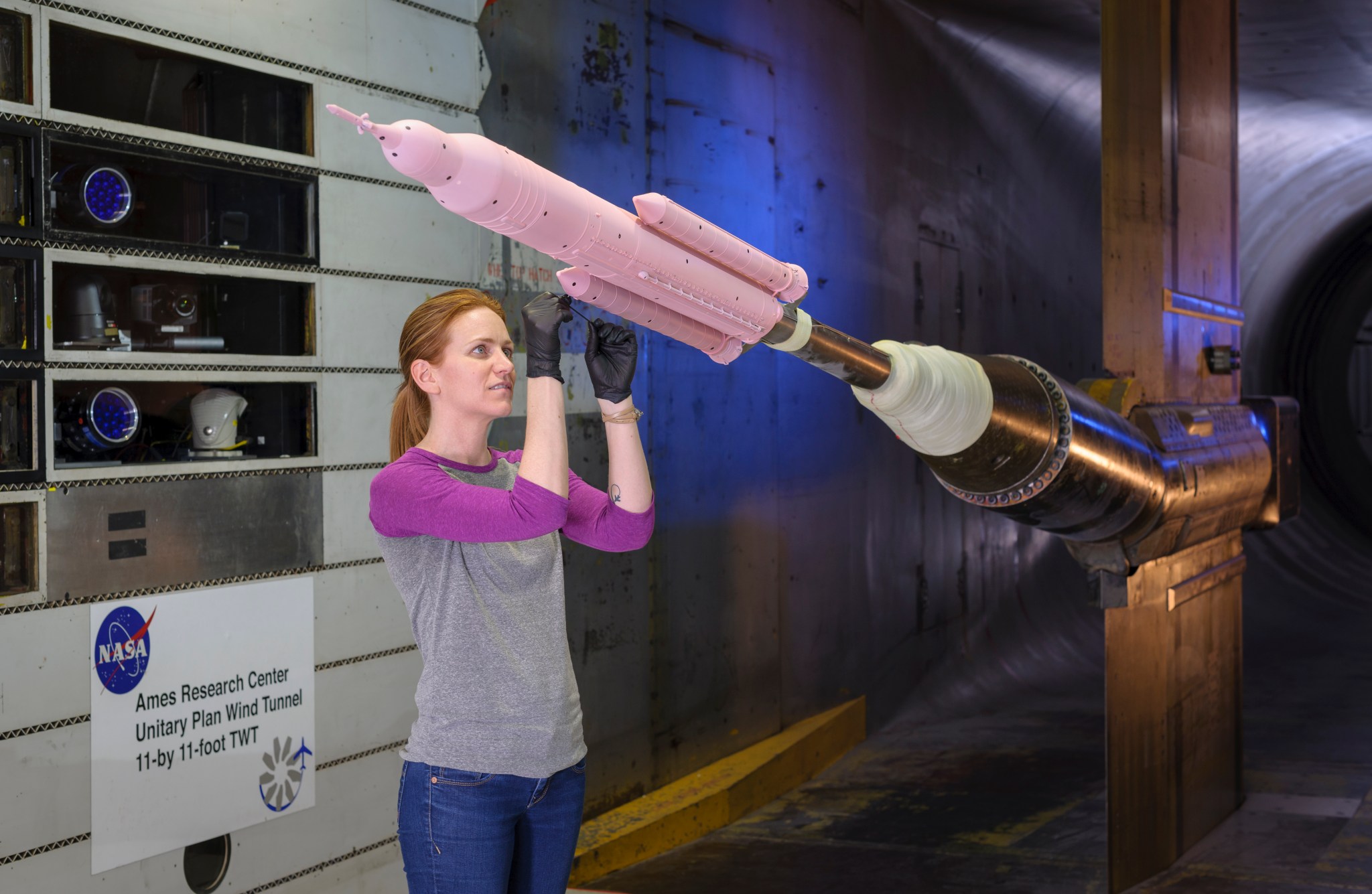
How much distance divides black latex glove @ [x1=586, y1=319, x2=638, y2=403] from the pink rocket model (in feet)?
0.23

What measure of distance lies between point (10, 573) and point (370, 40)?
1.81 metres

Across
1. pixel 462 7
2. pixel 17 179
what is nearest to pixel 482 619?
pixel 17 179

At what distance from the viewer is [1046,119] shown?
27.8ft

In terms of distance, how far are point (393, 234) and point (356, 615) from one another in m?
1.15

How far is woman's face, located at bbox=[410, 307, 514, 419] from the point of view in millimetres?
1964

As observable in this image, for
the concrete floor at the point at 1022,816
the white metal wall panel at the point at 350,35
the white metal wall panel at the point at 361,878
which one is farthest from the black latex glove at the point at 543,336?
the concrete floor at the point at 1022,816

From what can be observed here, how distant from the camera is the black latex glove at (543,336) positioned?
1.92m

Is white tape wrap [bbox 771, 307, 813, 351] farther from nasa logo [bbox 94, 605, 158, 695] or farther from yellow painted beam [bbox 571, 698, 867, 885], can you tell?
yellow painted beam [bbox 571, 698, 867, 885]

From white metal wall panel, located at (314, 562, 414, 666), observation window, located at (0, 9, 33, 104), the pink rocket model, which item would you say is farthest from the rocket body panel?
white metal wall panel, located at (314, 562, 414, 666)

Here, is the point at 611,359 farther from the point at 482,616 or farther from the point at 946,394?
the point at 946,394

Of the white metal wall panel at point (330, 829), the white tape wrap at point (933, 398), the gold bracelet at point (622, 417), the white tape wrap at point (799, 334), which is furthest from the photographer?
the white metal wall panel at point (330, 829)

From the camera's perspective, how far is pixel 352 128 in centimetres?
356

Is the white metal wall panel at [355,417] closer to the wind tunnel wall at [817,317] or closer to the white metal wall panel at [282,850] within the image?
the wind tunnel wall at [817,317]

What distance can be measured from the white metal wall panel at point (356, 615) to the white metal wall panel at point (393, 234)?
91 centimetres
